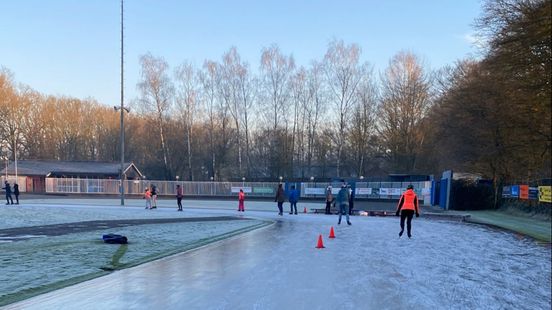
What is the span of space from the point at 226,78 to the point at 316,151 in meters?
16.3

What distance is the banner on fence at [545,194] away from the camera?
83.2 feet

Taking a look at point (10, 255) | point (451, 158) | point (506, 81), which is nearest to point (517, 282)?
point (10, 255)

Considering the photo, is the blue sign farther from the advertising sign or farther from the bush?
the bush

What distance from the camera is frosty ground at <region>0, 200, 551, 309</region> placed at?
708 cm

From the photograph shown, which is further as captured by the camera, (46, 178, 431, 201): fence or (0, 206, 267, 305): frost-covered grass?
(46, 178, 431, 201): fence

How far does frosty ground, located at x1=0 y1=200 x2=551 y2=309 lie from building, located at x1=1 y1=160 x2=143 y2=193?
56.9 m

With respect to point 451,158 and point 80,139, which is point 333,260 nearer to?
point 451,158

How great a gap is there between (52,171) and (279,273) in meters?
65.6

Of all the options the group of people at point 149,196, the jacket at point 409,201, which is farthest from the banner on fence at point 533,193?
the group of people at point 149,196

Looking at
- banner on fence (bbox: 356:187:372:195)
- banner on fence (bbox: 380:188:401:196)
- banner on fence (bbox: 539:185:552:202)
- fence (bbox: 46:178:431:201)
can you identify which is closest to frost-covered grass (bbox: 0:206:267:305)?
banner on fence (bbox: 539:185:552:202)

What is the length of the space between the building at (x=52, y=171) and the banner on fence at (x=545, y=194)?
177 ft

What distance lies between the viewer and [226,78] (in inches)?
2692

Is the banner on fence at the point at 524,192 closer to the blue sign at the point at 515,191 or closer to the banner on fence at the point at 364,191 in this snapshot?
the blue sign at the point at 515,191

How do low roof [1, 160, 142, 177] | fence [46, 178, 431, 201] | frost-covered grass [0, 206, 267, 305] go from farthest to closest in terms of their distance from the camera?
low roof [1, 160, 142, 177], fence [46, 178, 431, 201], frost-covered grass [0, 206, 267, 305]
